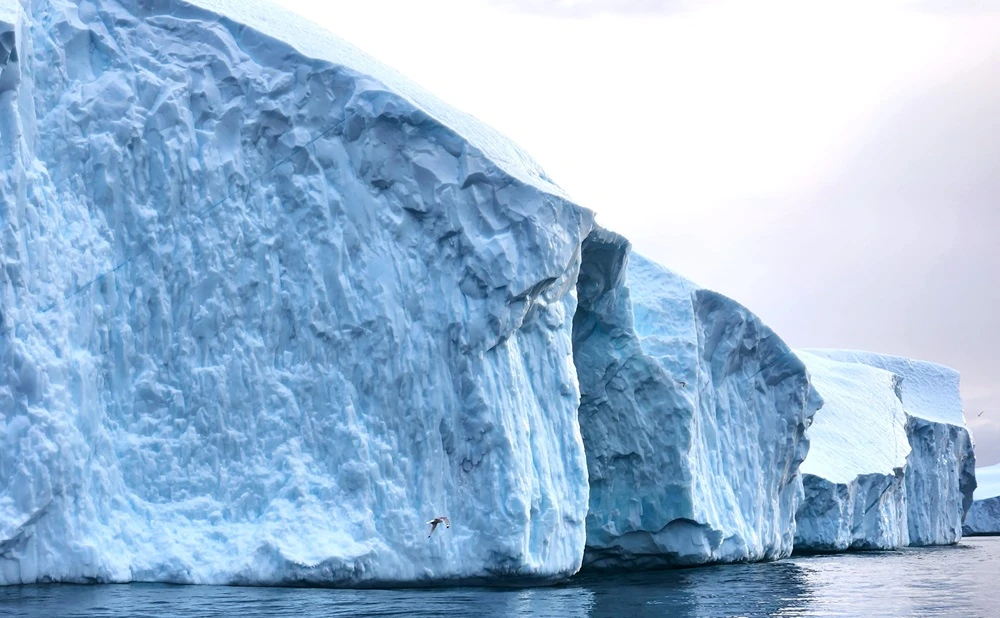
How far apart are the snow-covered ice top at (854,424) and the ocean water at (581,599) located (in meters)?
11.9

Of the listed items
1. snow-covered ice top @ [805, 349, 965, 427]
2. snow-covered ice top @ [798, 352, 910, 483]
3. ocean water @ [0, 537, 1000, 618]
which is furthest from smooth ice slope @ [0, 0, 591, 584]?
snow-covered ice top @ [805, 349, 965, 427]

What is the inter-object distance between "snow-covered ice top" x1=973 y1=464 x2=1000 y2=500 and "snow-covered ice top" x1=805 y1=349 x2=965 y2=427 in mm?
7525

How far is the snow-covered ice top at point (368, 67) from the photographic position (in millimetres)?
14016

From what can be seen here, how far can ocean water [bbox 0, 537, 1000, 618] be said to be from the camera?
32.5 ft

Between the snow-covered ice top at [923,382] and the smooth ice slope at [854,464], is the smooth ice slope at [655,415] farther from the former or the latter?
the snow-covered ice top at [923,382]

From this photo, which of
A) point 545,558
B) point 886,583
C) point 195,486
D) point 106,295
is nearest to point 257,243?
point 106,295

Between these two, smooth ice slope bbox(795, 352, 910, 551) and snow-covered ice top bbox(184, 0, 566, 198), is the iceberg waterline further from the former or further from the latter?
smooth ice slope bbox(795, 352, 910, 551)

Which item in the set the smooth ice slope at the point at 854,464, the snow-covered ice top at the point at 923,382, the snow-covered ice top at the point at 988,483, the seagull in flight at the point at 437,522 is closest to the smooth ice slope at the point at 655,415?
the seagull in flight at the point at 437,522

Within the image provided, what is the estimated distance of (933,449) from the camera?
121ft

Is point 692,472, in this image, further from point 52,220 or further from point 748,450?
point 52,220

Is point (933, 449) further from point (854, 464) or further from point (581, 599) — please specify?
point (581, 599)

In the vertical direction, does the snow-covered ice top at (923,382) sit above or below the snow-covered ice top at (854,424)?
above

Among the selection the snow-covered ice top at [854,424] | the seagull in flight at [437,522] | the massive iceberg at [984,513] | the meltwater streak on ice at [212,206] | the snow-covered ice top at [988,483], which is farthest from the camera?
the snow-covered ice top at [988,483]

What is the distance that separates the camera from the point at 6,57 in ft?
39.9
